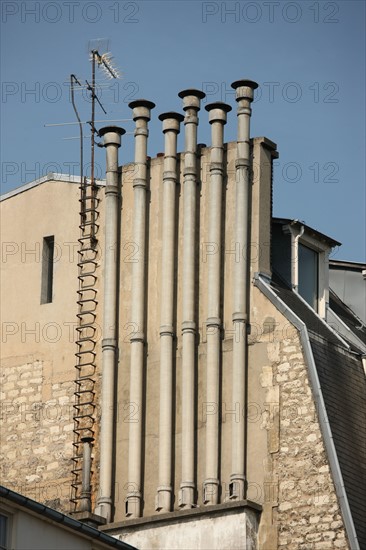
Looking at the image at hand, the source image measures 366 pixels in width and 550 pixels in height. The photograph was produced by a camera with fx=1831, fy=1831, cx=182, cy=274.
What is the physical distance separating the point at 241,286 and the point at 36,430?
5.47 meters

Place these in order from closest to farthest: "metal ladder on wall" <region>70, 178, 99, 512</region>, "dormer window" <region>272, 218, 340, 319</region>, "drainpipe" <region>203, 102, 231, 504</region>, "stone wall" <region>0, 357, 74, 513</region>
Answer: "drainpipe" <region>203, 102, 231, 504</region> < "metal ladder on wall" <region>70, 178, 99, 512</region> < "stone wall" <region>0, 357, 74, 513</region> < "dormer window" <region>272, 218, 340, 319</region>

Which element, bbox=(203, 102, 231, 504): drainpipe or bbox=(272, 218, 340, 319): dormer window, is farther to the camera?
bbox=(272, 218, 340, 319): dormer window

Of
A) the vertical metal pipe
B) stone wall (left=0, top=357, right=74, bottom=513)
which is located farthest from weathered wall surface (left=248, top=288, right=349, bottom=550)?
stone wall (left=0, top=357, right=74, bottom=513)

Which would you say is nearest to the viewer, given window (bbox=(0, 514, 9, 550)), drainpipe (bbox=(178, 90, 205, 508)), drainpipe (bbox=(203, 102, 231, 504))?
window (bbox=(0, 514, 9, 550))

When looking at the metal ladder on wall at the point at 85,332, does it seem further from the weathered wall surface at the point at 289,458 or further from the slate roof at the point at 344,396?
the slate roof at the point at 344,396

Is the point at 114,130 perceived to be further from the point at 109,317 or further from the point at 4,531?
the point at 4,531

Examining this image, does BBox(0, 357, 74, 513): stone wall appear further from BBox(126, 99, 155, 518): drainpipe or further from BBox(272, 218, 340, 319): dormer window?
BBox(272, 218, 340, 319): dormer window

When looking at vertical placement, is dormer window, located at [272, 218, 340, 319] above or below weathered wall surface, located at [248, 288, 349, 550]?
above

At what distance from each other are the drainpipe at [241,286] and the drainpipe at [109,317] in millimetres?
2711

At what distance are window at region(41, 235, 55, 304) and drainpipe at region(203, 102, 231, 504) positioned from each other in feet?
13.7

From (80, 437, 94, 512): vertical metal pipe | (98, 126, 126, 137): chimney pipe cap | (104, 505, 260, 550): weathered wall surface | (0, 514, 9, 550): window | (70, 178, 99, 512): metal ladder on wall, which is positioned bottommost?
(0, 514, 9, 550): window

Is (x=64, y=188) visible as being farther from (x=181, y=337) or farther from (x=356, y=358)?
(x=356, y=358)

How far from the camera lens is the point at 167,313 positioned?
36000 mm

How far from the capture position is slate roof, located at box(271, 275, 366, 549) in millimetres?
33281
